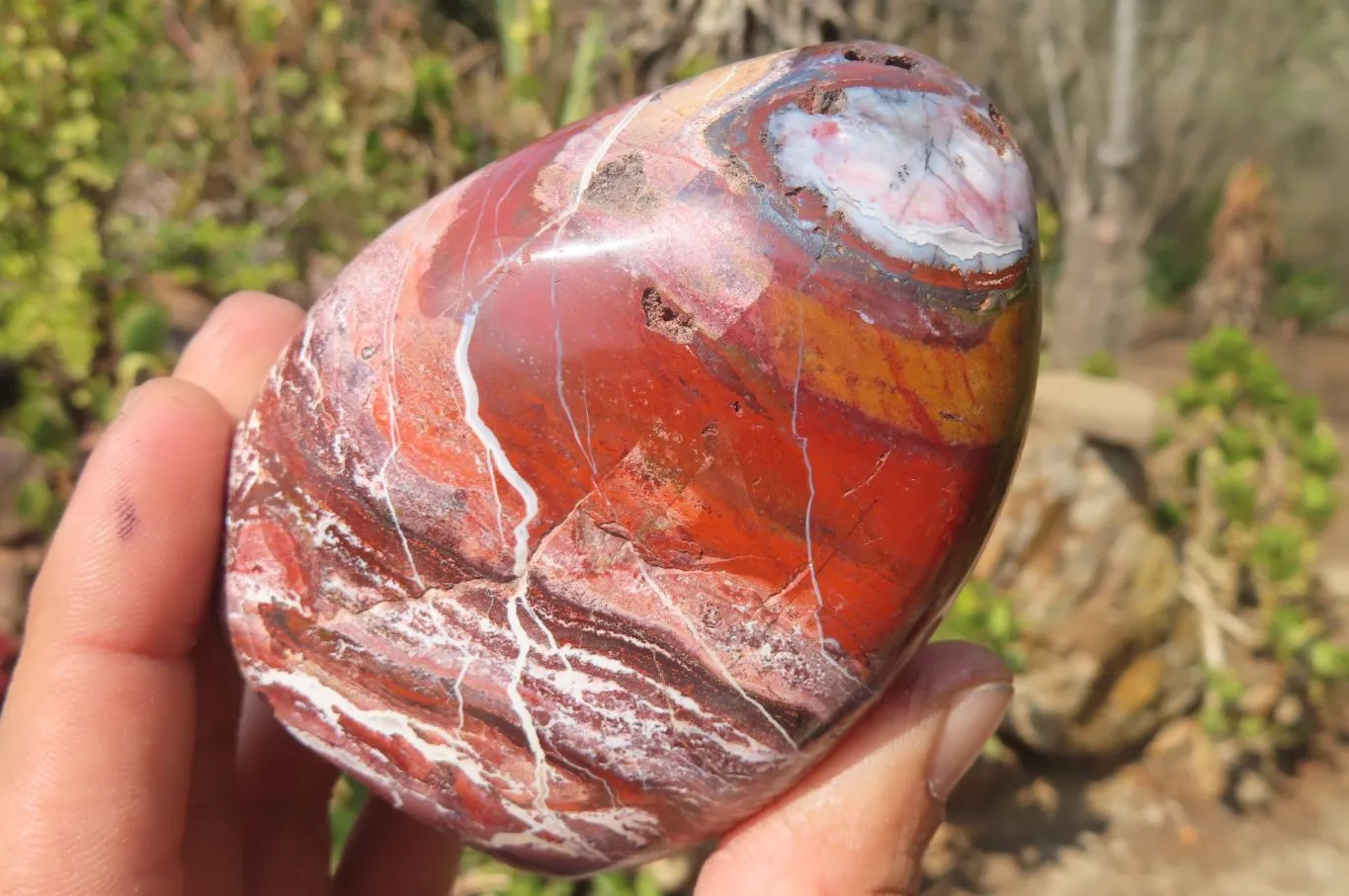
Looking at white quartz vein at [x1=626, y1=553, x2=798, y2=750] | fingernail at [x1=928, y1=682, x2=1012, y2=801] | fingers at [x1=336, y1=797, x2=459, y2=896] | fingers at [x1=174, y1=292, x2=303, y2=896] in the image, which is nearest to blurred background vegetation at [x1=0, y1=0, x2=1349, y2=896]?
fingers at [x1=336, y1=797, x2=459, y2=896]

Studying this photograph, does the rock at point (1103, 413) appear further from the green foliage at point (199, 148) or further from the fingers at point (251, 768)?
the fingers at point (251, 768)

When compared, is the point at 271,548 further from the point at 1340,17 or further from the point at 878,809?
the point at 1340,17

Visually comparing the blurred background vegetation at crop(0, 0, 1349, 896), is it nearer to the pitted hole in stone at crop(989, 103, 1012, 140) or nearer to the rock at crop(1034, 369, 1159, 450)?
the rock at crop(1034, 369, 1159, 450)

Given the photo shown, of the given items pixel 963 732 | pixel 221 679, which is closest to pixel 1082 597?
pixel 963 732

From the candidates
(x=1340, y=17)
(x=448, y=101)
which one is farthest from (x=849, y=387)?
(x=1340, y=17)

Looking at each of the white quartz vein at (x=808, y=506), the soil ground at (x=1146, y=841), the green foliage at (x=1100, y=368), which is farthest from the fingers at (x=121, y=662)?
the green foliage at (x=1100, y=368)

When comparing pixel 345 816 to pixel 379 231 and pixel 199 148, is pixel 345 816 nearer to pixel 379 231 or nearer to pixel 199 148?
pixel 379 231
